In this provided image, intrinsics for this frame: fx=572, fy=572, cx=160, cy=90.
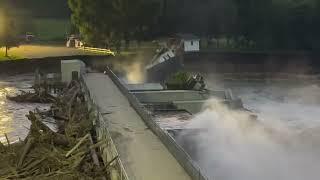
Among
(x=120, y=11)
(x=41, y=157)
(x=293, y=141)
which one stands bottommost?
(x=293, y=141)

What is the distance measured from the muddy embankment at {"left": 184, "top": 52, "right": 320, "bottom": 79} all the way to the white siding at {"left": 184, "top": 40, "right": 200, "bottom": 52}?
61.3 inches

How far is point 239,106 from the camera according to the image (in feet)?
103

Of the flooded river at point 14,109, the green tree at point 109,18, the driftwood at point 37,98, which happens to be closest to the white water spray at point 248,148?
the flooded river at point 14,109

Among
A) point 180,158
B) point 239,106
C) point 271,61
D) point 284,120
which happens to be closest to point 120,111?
point 180,158

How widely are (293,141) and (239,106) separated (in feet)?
18.3

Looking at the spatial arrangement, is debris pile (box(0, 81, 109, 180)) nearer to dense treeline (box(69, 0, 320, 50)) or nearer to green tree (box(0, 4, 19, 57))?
green tree (box(0, 4, 19, 57))

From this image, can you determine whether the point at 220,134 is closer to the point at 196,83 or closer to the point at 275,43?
the point at 196,83

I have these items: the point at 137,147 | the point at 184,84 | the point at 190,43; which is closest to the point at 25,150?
the point at 137,147


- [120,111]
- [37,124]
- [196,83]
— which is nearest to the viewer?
[37,124]

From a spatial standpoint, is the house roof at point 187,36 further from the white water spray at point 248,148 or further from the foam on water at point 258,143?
the white water spray at point 248,148

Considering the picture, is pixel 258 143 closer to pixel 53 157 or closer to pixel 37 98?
pixel 37 98

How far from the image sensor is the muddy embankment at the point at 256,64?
56297mm

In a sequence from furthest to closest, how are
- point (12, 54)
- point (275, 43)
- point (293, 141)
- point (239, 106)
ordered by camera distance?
point (275, 43)
point (12, 54)
point (239, 106)
point (293, 141)

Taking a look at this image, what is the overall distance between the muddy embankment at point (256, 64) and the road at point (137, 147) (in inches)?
1375
